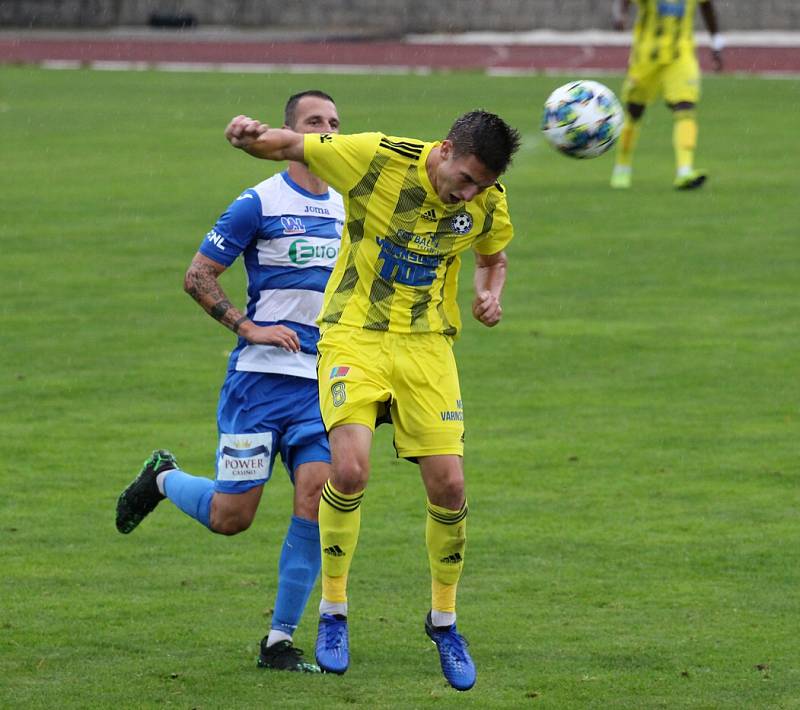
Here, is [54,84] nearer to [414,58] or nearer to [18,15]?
[414,58]

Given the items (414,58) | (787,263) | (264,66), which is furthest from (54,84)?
(787,263)

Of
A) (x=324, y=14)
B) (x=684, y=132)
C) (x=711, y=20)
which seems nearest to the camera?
(x=684, y=132)

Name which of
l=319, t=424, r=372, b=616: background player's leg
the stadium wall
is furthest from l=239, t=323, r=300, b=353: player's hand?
the stadium wall

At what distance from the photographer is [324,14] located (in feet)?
155

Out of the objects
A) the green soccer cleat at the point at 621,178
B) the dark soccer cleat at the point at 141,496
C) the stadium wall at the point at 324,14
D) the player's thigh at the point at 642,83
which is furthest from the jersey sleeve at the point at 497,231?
the stadium wall at the point at 324,14

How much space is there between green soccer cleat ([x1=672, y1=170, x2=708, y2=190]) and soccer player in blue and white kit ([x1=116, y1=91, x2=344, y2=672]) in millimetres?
13179

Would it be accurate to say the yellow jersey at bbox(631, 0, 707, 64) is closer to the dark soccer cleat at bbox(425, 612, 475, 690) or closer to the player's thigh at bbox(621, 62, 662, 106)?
the player's thigh at bbox(621, 62, 662, 106)

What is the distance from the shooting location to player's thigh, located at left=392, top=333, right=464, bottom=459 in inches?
255

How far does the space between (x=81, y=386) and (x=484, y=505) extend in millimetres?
3799

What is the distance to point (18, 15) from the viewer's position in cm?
4672

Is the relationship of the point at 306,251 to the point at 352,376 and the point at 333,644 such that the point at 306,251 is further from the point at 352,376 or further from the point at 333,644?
the point at 333,644

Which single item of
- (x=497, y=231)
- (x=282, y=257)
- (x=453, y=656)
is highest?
(x=497, y=231)

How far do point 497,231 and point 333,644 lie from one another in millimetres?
1723

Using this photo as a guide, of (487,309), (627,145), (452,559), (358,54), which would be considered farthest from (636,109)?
(358,54)
